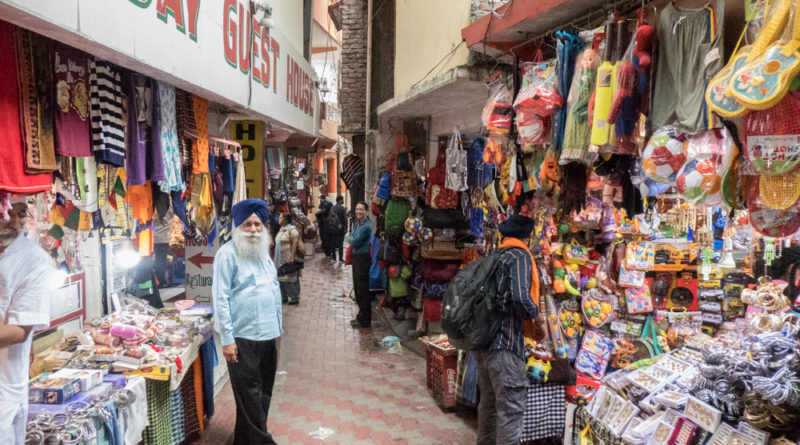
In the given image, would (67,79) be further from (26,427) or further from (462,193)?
(462,193)

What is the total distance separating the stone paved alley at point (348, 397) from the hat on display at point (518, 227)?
80.7 inches

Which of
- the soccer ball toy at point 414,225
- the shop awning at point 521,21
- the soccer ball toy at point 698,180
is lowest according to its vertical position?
the soccer ball toy at point 414,225

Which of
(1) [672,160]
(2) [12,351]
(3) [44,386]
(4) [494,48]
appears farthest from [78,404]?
(4) [494,48]

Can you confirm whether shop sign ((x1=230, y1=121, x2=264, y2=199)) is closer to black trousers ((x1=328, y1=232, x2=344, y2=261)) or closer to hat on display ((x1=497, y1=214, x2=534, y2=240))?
hat on display ((x1=497, y1=214, x2=534, y2=240))

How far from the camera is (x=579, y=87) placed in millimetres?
3340

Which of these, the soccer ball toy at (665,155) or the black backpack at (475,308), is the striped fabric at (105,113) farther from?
the soccer ball toy at (665,155)

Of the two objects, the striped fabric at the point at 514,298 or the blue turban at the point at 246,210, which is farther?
the blue turban at the point at 246,210

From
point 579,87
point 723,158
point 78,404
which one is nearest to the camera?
point 723,158

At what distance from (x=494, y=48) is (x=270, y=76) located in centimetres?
283

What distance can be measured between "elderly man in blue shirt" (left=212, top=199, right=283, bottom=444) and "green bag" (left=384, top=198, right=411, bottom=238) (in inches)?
160

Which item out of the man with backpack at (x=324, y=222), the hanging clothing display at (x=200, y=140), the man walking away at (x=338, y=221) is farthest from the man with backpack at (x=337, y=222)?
the hanging clothing display at (x=200, y=140)

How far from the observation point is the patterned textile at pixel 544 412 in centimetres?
445

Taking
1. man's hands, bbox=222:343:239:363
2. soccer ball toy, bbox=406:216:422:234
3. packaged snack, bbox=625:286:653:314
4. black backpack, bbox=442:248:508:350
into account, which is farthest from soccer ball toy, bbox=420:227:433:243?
man's hands, bbox=222:343:239:363

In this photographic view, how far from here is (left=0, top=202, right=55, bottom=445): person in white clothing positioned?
2590mm
